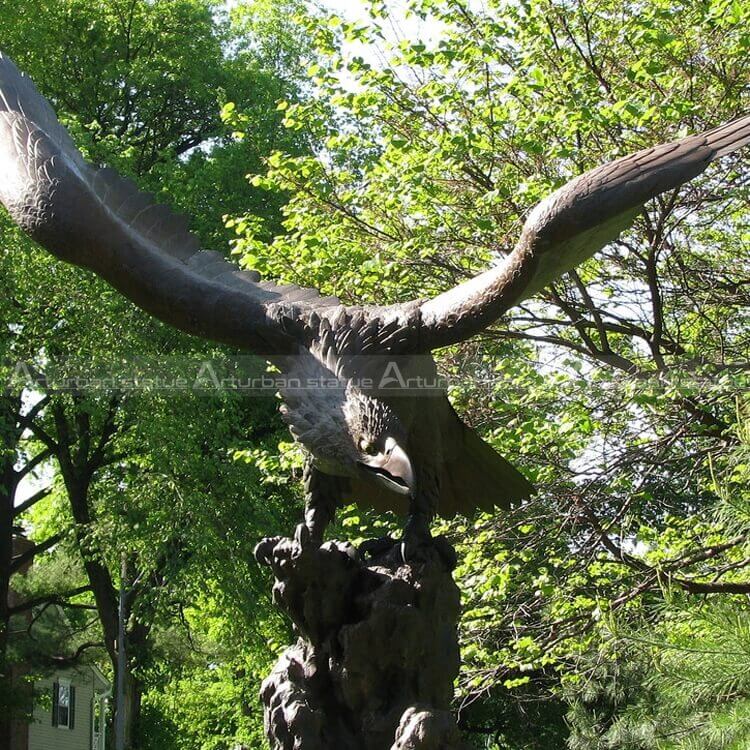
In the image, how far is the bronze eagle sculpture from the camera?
5.04m

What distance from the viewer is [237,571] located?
1580 centimetres

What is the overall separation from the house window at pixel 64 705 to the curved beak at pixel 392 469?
84.8 feet

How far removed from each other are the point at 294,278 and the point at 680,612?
21.1ft

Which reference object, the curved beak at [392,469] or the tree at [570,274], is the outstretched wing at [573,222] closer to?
the curved beak at [392,469]

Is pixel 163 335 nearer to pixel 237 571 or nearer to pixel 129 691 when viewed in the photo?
pixel 237 571

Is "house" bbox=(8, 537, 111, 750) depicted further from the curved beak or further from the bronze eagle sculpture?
the curved beak

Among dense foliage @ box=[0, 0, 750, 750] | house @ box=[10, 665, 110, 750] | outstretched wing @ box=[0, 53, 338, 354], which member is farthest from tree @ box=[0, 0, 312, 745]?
outstretched wing @ box=[0, 53, 338, 354]

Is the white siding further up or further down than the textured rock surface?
further up

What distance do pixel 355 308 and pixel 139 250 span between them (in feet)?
3.73

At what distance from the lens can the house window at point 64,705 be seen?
29062 millimetres

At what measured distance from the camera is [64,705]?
2997 centimetres

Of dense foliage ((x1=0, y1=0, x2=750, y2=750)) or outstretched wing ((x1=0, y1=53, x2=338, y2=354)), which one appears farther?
dense foliage ((x1=0, y1=0, x2=750, y2=750))

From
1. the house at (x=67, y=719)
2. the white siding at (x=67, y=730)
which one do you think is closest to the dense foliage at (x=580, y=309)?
the house at (x=67, y=719)

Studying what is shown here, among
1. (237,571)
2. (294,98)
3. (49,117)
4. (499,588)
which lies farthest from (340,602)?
(294,98)
